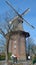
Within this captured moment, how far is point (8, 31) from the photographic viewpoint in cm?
3080

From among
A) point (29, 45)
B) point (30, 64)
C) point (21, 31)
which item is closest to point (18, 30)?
point (21, 31)

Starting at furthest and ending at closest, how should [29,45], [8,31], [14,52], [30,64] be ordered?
1. [29,45]
2. [14,52]
3. [30,64]
4. [8,31]

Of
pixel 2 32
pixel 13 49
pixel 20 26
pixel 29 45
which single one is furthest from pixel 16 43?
pixel 29 45

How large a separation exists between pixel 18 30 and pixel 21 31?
0.91 metres

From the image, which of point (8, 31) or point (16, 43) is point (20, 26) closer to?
point (16, 43)

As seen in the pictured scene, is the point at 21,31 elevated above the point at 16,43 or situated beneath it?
elevated above

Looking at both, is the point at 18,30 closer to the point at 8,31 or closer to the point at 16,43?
the point at 16,43

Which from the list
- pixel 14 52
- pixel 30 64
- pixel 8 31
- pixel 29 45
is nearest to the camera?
pixel 8 31

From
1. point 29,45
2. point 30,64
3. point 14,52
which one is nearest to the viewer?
point 30,64

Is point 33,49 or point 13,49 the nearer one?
point 13,49

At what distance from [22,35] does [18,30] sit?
194 centimetres

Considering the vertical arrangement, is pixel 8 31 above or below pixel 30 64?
above

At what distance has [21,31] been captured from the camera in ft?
163

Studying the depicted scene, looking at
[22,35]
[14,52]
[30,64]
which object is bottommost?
[30,64]
